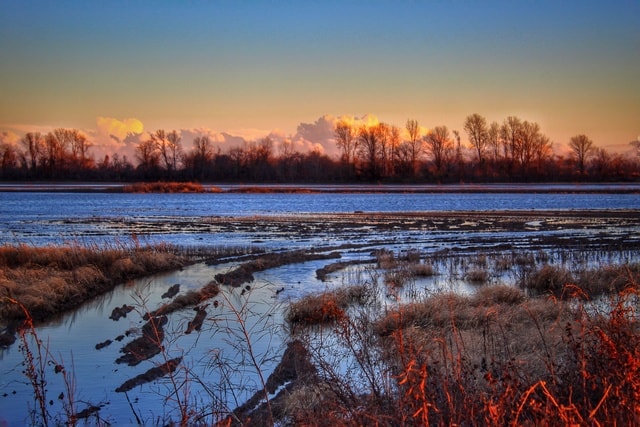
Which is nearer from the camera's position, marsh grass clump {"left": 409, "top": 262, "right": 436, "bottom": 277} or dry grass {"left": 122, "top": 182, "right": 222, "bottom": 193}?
marsh grass clump {"left": 409, "top": 262, "right": 436, "bottom": 277}

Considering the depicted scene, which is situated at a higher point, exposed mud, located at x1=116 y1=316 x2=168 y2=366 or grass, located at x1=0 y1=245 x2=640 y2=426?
grass, located at x1=0 y1=245 x2=640 y2=426

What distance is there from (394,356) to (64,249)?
15.2 meters

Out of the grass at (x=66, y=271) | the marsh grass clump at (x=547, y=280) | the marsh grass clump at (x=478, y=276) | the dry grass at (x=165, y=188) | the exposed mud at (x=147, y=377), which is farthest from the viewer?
the dry grass at (x=165, y=188)

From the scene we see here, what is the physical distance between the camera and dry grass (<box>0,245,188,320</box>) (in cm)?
1529

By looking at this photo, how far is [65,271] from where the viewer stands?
18.7m

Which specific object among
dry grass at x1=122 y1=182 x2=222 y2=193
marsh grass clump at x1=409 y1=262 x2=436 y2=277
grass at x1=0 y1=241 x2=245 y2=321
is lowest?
marsh grass clump at x1=409 y1=262 x2=436 y2=277

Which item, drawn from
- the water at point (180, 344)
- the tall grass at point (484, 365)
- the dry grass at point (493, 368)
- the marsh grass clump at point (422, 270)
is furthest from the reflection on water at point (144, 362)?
the marsh grass clump at point (422, 270)

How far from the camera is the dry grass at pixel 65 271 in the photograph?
15.3 meters

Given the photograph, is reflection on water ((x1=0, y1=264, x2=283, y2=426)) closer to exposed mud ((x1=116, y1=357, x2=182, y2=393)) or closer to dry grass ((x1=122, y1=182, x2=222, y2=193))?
exposed mud ((x1=116, y1=357, x2=182, y2=393))

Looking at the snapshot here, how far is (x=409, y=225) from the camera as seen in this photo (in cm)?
3800

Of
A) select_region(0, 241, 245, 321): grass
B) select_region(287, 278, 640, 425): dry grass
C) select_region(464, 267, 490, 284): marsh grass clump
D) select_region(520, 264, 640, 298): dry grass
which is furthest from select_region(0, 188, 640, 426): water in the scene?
select_region(520, 264, 640, 298): dry grass

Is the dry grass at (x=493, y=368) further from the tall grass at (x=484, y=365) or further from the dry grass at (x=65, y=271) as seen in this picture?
the dry grass at (x=65, y=271)

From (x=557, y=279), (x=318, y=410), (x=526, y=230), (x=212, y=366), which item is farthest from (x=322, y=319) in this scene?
(x=526, y=230)

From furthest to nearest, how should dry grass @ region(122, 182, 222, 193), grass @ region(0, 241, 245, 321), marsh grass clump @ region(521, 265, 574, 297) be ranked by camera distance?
dry grass @ region(122, 182, 222, 193), marsh grass clump @ region(521, 265, 574, 297), grass @ region(0, 241, 245, 321)
